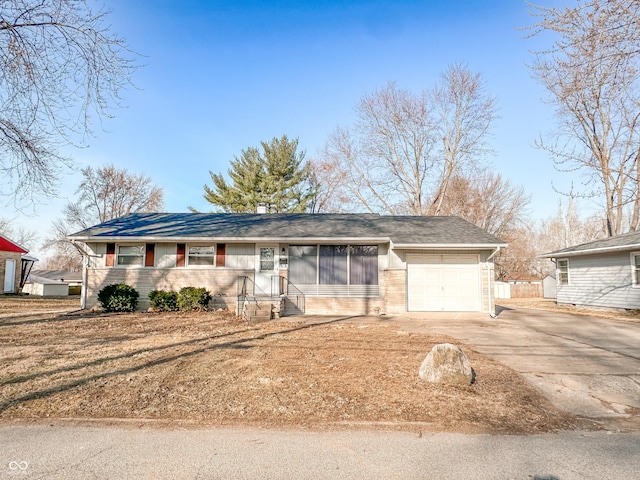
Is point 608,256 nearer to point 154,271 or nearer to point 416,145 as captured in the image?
point 416,145

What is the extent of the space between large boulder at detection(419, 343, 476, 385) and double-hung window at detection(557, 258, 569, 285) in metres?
16.7

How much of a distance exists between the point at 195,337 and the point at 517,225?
31129mm

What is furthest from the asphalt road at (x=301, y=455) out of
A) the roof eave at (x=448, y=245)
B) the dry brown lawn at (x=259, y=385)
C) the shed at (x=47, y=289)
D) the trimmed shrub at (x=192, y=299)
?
the shed at (x=47, y=289)

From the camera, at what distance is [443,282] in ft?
42.8

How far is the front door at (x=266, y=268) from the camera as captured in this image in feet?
43.4

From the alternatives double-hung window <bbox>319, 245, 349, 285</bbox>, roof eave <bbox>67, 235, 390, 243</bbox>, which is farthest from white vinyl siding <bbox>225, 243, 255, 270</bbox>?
double-hung window <bbox>319, 245, 349, 285</bbox>

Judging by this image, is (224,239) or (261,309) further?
(224,239)

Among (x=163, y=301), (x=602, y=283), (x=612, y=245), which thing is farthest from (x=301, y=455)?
(x=602, y=283)

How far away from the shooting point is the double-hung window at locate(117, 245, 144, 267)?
1360cm

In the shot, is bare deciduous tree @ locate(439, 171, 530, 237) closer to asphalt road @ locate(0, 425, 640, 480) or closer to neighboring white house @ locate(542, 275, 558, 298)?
neighboring white house @ locate(542, 275, 558, 298)

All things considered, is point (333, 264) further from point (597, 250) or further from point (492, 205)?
point (492, 205)

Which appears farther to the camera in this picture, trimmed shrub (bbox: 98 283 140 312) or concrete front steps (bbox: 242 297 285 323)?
trimmed shrub (bbox: 98 283 140 312)

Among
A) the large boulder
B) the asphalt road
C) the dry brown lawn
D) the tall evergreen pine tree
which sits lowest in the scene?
the asphalt road

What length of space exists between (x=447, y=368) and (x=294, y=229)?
975 centimetres
